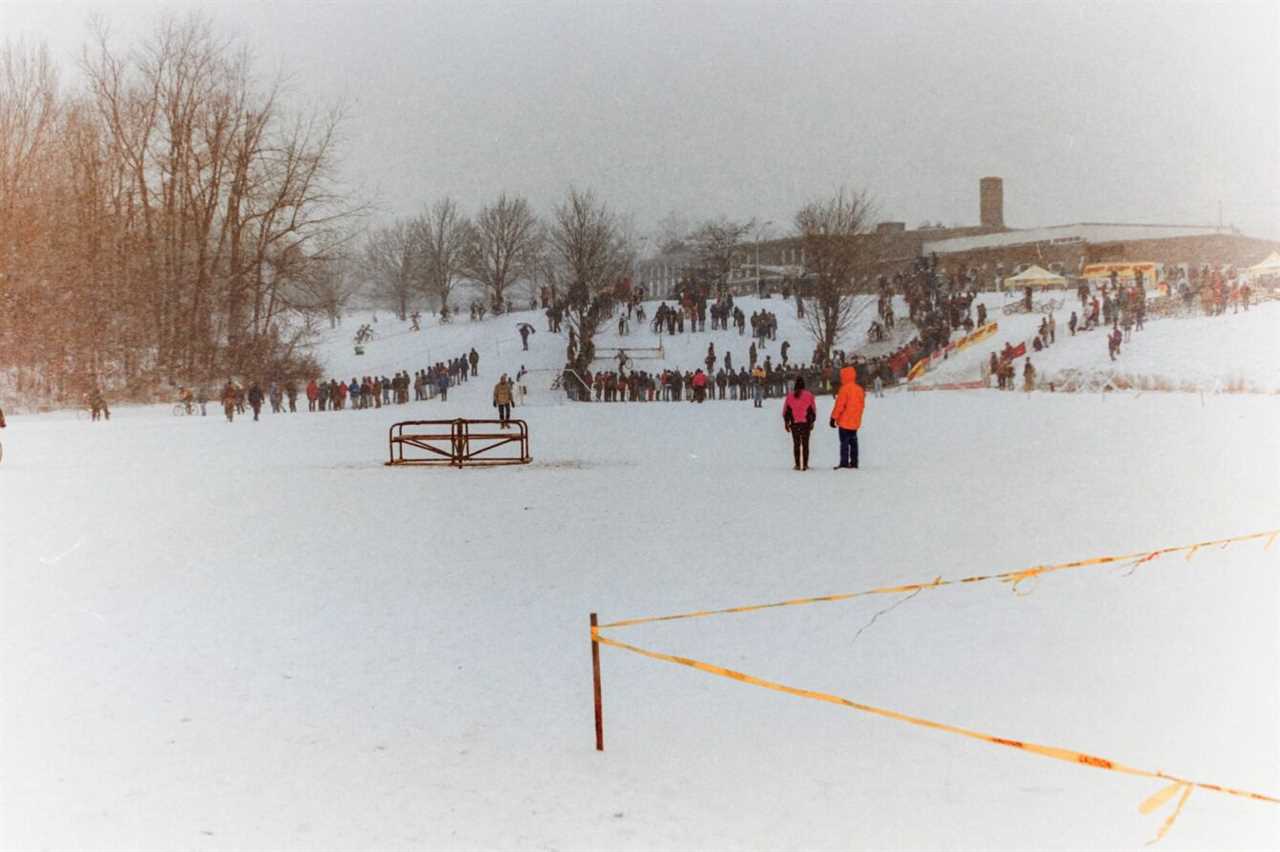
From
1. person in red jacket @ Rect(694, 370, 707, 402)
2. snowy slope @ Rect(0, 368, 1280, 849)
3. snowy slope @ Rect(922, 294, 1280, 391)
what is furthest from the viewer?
person in red jacket @ Rect(694, 370, 707, 402)

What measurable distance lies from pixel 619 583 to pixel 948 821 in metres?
5.13

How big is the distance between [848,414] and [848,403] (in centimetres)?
32

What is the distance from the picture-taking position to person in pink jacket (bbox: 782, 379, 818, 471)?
17484mm

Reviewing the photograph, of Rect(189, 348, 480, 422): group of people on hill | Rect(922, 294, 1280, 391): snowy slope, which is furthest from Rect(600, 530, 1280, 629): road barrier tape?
Rect(189, 348, 480, 422): group of people on hill

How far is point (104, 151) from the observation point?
4375 centimetres

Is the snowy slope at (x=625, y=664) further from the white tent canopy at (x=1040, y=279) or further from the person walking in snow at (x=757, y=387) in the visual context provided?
the white tent canopy at (x=1040, y=279)

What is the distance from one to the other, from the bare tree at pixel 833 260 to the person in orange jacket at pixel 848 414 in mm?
25998

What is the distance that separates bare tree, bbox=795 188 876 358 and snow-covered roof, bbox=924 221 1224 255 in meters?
8.63

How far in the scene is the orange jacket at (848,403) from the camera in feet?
55.1

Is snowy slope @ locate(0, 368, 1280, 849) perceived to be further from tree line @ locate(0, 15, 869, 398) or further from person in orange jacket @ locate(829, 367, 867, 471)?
tree line @ locate(0, 15, 869, 398)

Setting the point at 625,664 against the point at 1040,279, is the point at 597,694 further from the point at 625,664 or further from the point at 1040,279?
the point at 1040,279

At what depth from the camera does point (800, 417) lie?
1761 centimetres

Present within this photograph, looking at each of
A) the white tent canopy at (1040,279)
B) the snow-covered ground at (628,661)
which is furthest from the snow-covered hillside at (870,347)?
the snow-covered ground at (628,661)

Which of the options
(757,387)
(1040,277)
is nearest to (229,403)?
(757,387)
